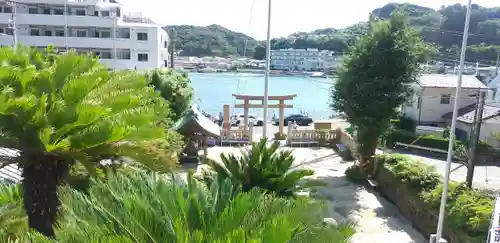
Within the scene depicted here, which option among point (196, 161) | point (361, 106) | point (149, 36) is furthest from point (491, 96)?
point (149, 36)

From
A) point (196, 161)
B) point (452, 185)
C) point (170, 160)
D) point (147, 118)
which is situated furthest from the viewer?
point (196, 161)

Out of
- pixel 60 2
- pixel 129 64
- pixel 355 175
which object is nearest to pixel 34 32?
pixel 60 2

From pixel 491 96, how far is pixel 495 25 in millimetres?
6355

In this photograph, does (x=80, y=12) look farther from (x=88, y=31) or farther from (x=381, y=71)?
(x=381, y=71)

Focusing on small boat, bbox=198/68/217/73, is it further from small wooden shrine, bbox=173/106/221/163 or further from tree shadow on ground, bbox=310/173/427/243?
tree shadow on ground, bbox=310/173/427/243

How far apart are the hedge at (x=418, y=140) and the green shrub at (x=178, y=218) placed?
19.4m

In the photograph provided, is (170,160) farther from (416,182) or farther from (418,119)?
(418,119)

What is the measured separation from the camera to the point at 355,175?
58.3 feet

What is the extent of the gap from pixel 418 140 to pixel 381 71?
31.9 ft

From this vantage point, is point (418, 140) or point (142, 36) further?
point (142, 36)

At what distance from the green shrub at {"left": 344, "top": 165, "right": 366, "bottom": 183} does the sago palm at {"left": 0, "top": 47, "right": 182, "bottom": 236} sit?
41.1 feet

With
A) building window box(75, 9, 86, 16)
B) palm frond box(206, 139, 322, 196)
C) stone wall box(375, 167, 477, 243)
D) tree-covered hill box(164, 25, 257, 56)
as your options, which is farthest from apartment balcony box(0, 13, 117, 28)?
tree-covered hill box(164, 25, 257, 56)

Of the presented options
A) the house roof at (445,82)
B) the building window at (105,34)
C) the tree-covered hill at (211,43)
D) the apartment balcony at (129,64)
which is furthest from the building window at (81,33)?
the tree-covered hill at (211,43)

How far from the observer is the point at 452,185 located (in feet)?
39.0
